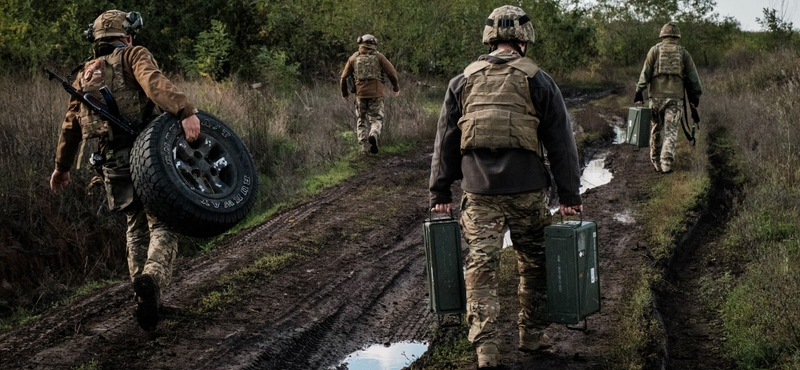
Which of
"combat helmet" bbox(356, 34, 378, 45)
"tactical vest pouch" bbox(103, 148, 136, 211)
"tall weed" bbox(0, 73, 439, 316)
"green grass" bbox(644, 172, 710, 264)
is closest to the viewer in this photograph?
"tactical vest pouch" bbox(103, 148, 136, 211)

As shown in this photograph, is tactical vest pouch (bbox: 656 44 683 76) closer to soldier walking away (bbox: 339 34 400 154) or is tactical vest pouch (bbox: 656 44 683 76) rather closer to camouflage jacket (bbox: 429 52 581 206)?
soldier walking away (bbox: 339 34 400 154)

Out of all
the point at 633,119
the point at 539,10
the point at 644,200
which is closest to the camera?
the point at 644,200

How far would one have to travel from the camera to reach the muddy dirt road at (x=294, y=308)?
539cm

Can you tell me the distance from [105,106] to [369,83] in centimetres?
848

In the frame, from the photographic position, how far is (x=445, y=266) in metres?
5.25

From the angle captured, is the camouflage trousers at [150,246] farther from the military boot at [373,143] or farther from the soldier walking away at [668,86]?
the military boot at [373,143]

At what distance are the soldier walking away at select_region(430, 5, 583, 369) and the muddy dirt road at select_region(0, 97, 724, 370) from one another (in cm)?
60

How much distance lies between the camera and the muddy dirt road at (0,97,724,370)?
539 cm

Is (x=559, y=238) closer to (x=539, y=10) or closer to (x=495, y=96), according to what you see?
(x=495, y=96)

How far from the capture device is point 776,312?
5.52 meters

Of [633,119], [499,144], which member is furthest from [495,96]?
[633,119]

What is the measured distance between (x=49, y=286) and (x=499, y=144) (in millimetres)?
4702

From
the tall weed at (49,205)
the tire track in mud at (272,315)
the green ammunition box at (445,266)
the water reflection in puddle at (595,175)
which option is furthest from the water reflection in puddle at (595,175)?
the green ammunition box at (445,266)

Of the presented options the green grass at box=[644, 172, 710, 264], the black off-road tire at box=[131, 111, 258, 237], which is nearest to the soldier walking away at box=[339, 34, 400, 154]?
the green grass at box=[644, 172, 710, 264]
